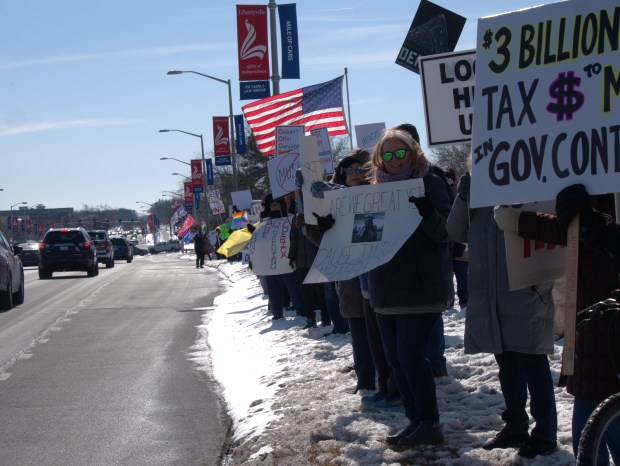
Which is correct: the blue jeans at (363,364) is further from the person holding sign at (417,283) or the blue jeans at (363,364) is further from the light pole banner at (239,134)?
the light pole banner at (239,134)

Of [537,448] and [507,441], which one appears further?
[507,441]

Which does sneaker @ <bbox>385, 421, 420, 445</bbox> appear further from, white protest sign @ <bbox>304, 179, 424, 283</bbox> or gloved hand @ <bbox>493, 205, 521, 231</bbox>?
gloved hand @ <bbox>493, 205, 521, 231</bbox>

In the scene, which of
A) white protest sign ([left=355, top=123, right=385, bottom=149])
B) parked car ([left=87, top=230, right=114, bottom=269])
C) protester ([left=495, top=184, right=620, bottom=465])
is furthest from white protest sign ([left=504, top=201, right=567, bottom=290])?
parked car ([left=87, top=230, right=114, bottom=269])

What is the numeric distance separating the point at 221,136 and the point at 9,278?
2322cm

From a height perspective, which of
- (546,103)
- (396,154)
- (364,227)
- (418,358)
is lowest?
(418,358)

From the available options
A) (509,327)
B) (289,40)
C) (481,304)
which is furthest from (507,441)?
(289,40)

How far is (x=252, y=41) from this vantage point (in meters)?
21.2

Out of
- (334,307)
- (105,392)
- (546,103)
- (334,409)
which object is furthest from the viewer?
(334,307)

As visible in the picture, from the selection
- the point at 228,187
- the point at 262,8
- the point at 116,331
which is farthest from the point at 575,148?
the point at 228,187

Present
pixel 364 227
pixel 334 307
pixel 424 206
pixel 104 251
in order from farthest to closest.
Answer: pixel 104 251 < pixel 334 307 < pixel 364 227 < pixel 424 206

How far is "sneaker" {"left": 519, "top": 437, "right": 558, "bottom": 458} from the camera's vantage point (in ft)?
17.5

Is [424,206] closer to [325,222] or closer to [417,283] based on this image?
[417,283]

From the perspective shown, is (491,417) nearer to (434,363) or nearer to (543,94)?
(434,363)

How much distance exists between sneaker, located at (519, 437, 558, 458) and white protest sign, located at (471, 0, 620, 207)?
153 centimetres
